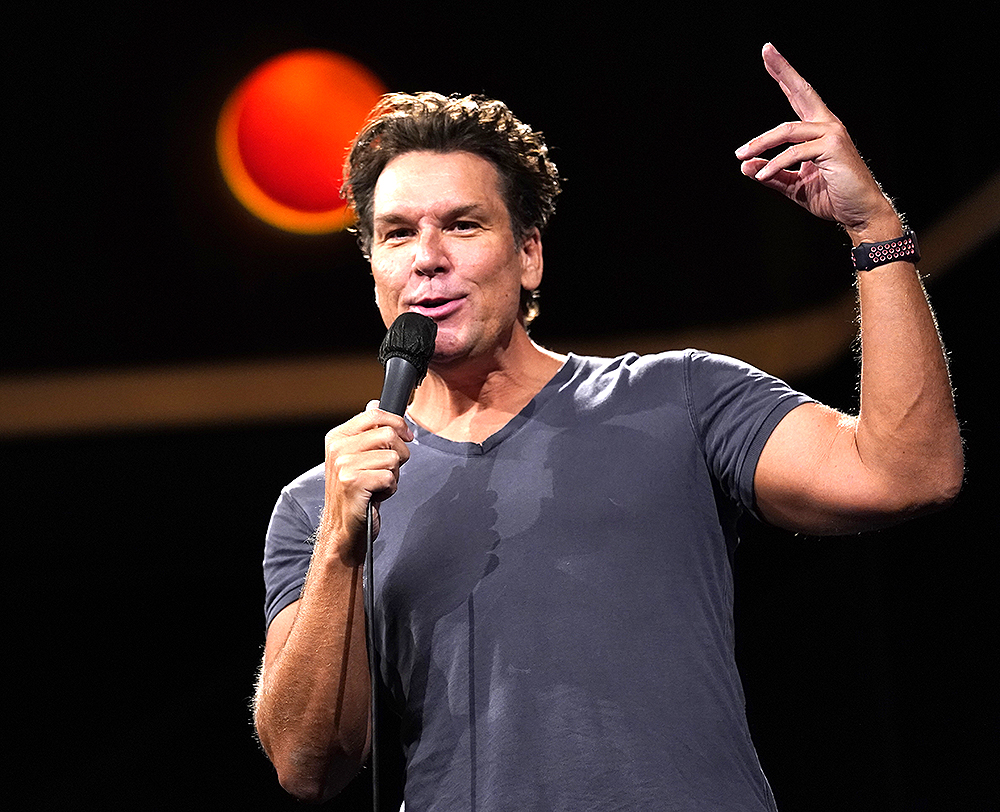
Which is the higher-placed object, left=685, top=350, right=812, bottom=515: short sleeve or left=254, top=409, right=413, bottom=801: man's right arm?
left=685, top=350, right=812, bottom=515: short sleeve

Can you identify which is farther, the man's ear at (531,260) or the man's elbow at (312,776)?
the man's ear at (531,260)

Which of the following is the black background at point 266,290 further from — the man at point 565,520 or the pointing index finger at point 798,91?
the pointing index finger at point 798,91

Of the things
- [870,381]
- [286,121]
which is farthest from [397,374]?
[286,121]

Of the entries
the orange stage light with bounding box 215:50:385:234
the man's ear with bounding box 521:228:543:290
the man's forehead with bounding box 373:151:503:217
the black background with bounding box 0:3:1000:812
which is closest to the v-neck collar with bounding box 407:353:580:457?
the man's ear with bounding box 521:228:543:290

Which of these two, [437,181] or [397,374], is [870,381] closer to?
[397,374]

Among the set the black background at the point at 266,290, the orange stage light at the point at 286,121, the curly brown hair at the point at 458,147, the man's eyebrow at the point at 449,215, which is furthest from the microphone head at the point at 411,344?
the orange stage light at the point at 286,121

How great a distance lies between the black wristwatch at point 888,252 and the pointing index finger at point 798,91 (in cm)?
16

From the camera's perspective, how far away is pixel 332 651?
4.66 ft

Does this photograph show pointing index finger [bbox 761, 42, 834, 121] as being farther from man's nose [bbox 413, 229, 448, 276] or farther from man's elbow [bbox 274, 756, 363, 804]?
man's elbow [bbox 274, 756, 363, 804]

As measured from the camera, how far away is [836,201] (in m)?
1.32

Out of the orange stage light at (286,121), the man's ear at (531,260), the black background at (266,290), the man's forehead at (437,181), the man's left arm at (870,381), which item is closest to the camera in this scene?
the man's left arm at (870,381)

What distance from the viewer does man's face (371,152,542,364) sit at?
161 cm

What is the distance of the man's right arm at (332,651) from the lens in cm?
128

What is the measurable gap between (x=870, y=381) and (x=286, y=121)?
2.46 m
